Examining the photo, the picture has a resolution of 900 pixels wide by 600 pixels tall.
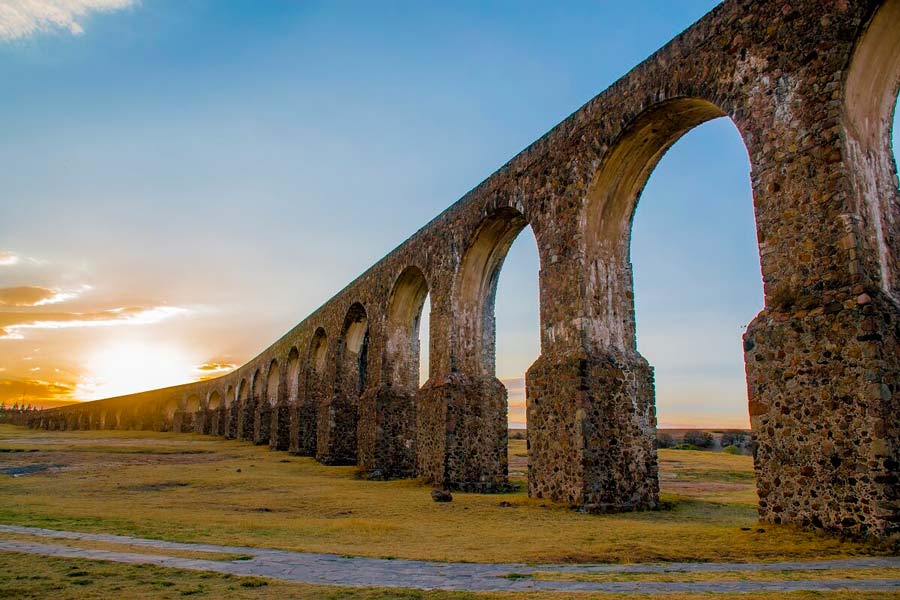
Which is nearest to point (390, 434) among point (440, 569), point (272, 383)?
point (440, 569)

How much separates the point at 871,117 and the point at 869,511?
15.3 ft

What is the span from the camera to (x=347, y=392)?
24125 mm

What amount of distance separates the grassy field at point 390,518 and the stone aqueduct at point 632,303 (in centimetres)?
78

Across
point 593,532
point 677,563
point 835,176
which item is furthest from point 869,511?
point 835,176

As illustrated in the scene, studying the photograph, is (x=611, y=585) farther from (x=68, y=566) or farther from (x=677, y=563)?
(x=68, y=566)

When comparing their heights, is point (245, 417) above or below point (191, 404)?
below

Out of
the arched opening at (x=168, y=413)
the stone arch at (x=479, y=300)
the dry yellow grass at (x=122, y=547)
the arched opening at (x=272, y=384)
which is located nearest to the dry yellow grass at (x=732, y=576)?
the dry yellow grass at (x=122, y=547)

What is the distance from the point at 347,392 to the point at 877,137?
1934 centimetres

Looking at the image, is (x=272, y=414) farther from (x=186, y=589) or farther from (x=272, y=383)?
(x=186, y=589)

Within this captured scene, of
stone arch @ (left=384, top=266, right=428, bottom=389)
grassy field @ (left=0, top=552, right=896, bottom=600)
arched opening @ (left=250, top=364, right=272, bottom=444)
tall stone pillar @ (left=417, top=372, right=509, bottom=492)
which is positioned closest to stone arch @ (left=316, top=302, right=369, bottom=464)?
stone arch @ (left=384, top=266, right=428, bottom=389)

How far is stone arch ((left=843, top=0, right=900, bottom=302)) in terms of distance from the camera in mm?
7277

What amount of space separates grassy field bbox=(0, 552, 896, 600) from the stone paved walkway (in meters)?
0.22

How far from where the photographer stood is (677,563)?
606 centimetres

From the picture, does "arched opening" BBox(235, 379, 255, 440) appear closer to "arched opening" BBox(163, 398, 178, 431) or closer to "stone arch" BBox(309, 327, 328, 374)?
"stone arch" BBox(309, 327, 328, 374)
